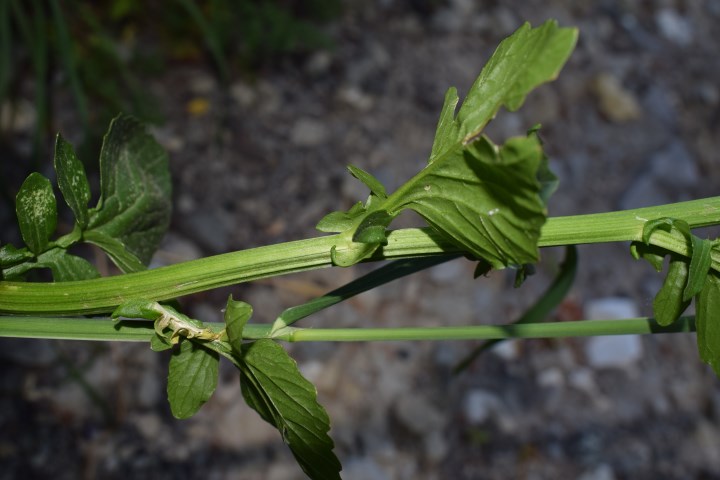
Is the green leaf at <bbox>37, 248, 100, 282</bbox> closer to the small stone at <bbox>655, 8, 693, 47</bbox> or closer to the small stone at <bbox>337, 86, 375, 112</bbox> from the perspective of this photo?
the small stone at <bbox>337, 86, 375, 112</bbox>

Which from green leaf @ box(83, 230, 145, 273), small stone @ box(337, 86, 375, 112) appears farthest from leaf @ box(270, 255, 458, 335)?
small stone @ box(337, 86, 375, 112)

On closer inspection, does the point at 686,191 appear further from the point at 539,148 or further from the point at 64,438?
the point at 539,148

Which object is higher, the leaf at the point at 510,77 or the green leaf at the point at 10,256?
the leaf at the point at 510,77

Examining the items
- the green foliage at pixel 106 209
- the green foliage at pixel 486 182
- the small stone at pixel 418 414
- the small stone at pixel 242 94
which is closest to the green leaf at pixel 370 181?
the green foliage at pixel 486 182

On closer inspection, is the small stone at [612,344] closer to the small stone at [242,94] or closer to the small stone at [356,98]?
the small stone at [356,98]

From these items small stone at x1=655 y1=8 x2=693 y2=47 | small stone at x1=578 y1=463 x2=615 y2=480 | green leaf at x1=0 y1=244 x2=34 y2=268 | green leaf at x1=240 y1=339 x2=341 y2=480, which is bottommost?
green leaf at x1=240 y1=339 x2=341 y2=480

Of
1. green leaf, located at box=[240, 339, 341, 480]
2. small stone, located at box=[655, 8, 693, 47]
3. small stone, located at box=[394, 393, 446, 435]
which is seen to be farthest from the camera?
small stone, located at box=[655, 8, 693, 47]
